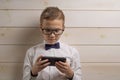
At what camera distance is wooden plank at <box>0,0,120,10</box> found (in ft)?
4.79

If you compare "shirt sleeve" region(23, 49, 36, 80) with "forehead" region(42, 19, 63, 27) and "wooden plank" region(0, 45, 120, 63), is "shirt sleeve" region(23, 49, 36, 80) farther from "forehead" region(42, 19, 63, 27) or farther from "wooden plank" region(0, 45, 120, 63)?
"forehead" region(42, 19, 63, 27)

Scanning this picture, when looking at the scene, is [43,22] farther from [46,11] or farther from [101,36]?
[101,36]

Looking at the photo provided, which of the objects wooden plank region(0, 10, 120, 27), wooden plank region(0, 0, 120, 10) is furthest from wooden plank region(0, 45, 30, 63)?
wooden plank region(0, 0, 120, 10)

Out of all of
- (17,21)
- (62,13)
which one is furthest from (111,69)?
(17,21)

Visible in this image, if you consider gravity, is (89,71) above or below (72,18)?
below

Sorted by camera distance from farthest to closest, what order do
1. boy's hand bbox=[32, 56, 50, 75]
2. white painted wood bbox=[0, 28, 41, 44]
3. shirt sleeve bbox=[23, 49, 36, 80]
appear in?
1. white painted wood bbox=[0, 28, 41, 44]
2. shirt sleeve bbox=[23, 49, 36, 80]
3. boy's hand bbox=[32, 56, 50, 75]

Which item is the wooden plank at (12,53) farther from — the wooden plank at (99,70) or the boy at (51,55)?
the wooden plank at (99,70)

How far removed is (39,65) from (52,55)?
0.13 metres

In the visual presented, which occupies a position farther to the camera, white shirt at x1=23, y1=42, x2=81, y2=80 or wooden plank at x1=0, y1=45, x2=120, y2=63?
wooden plank at x1=0, y1=45, x2=120, y2=63

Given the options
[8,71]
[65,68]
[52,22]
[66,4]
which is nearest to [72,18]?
[66,4]

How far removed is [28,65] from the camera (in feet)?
4.59

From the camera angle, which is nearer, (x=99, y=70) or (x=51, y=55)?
(x=51, y=55)

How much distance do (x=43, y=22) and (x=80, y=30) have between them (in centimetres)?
25

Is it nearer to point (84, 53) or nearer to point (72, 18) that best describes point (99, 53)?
point (84, 53)
